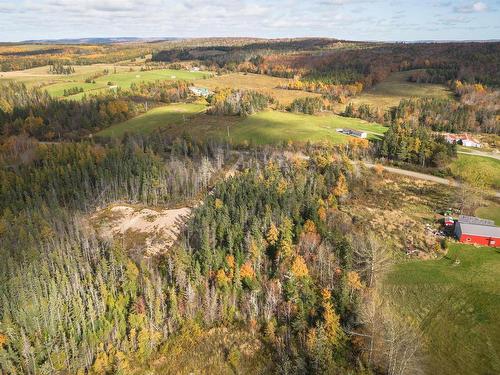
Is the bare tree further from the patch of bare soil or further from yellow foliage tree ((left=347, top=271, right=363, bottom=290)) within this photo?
the patch of bare soil

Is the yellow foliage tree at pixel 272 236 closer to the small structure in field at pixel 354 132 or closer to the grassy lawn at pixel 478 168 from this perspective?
the grassy lawn at pixel 478 168

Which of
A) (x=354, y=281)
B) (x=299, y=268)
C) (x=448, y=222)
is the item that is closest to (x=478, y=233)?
(x=448, y=222)

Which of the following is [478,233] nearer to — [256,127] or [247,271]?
Result: [247,271]

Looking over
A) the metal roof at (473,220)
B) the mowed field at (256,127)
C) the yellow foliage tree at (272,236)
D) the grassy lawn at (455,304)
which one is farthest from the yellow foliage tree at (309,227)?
the mowed field at (256,127)

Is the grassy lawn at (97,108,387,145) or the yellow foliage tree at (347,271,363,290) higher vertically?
the grassy lawn at (97,108,387,145)

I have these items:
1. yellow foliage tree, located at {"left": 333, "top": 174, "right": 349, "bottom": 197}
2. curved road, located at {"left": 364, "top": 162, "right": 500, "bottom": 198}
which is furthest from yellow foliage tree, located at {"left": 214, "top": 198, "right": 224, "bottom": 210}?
curved road, located at {"left": 364, "top": 162, "right": 500, "bottom": 198}

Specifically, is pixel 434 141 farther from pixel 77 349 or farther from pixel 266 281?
pixel 77 349
